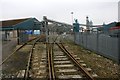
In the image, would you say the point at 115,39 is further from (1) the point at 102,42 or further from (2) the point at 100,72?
(2) the point at 100,72

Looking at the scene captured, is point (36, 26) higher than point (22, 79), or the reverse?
point (36, 26)

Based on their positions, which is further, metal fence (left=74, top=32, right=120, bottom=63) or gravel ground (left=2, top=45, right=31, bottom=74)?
metal fence (left=74, top=32, right=120, bottom=63)

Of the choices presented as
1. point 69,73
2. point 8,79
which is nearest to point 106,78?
point 69,73

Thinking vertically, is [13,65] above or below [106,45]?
below

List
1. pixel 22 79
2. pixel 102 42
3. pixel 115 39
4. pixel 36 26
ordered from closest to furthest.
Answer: pixel 22 79
pixel 115 39
pixel 102 42
pixel 36 26

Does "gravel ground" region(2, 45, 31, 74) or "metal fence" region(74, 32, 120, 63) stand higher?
"metal fence" region(74, 32, 120, 63)

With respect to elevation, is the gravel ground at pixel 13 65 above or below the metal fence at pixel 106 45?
below

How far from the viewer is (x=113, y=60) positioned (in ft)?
44.5

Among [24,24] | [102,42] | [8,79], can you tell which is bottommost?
[8,79]

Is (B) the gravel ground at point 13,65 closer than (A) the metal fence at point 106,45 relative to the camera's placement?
Yes

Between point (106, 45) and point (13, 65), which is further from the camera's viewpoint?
point (106, 45)

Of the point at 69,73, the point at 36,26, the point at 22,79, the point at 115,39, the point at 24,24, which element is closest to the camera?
the point at 22,79

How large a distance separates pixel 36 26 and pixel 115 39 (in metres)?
29.0

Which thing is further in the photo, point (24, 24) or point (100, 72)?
point (24, 24)
